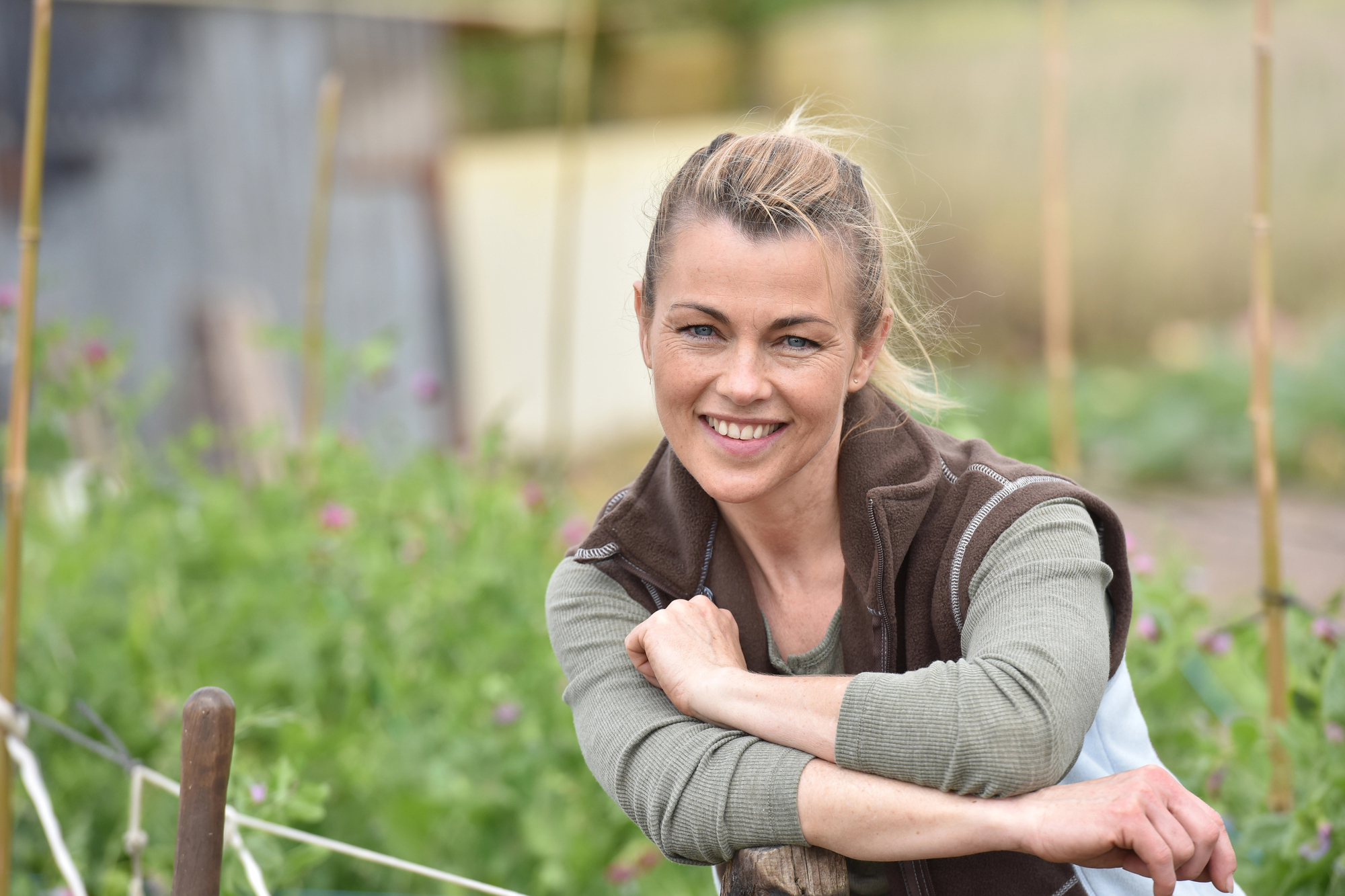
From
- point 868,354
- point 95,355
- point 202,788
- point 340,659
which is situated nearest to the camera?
point 202,788

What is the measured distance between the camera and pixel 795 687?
1.39 meters

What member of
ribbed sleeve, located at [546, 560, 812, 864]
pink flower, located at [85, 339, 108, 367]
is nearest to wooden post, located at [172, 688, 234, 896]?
ribbed sleeve, located at [546, 560, 812, 864]

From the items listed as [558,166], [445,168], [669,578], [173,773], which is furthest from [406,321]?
[669,578]

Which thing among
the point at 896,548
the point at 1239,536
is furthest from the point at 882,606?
the point at 1239,536

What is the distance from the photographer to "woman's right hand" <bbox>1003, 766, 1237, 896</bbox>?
48.6 inches

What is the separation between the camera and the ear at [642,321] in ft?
5.40

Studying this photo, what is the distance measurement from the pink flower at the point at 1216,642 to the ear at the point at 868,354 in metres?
0.99

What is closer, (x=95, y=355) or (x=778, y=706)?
(x=778, y=706)

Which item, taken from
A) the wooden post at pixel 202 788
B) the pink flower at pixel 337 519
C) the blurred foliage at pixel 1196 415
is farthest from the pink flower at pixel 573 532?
the blurred foliage at pixel 1196 415

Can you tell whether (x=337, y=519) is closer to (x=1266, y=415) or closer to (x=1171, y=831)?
(x=1266, y=415)

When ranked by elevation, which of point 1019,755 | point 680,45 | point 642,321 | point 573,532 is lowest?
point 573,532

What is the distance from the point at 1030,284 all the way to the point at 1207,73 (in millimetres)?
1331

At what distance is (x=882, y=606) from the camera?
152 cm

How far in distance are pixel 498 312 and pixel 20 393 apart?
400cm
